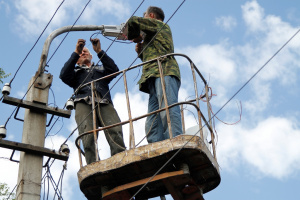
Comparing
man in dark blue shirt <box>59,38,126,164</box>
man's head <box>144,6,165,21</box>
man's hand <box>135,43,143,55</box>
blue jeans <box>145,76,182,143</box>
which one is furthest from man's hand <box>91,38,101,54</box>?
blue jeans <box>145,76,182,143</box>

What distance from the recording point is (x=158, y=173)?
26.4 ft

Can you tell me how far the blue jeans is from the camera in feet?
27.2

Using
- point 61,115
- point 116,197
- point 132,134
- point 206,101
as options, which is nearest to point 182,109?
point 206,101

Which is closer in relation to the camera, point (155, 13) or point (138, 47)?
point (138, 47)

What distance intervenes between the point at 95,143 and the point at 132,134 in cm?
59

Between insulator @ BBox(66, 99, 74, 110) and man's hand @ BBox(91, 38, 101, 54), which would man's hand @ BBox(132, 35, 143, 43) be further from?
insulator @ BBox(66, 99, 74, 110)

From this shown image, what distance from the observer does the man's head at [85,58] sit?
1020 centimetres

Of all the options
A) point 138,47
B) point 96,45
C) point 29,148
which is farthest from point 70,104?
point 138,47

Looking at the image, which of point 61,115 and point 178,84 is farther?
point 61,115

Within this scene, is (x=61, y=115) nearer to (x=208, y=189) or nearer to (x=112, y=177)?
(x=112, y=177)

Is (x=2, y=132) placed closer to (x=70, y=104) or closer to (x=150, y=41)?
(x=70, y=104)

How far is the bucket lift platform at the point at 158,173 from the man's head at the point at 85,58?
8.00 ft

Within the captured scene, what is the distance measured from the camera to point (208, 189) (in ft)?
28.1

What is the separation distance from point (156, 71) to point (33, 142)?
2.08 m
